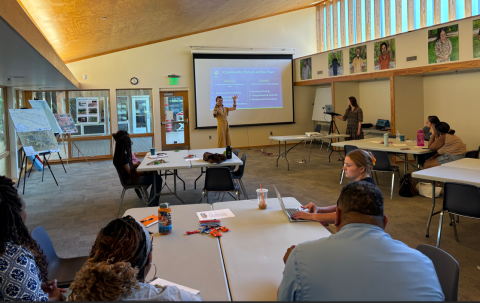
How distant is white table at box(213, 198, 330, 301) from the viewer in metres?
1.60

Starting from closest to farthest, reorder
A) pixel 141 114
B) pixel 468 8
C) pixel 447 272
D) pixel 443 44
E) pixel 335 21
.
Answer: pixel 447 272 → pixel 443 44 → pixel 468 8 → pixel 141 114 → pixel 335 21

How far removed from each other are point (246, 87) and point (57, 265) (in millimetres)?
9963

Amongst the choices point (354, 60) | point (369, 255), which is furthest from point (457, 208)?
point (354, 60)

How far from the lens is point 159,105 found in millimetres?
11117

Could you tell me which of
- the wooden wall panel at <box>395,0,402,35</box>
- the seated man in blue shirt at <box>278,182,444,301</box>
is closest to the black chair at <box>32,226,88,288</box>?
the seated man in blue shirt at <box>278,182,444,301</box>

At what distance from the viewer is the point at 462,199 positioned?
10.6 feet

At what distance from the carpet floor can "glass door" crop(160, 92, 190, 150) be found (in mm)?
2432

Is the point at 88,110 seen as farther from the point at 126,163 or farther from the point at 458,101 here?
the point at 458,101

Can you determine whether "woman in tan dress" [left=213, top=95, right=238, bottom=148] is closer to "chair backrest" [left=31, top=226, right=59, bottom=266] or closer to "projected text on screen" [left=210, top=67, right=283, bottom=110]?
"projected text on screen" [left=210, top=67, right=283, bottom=110]

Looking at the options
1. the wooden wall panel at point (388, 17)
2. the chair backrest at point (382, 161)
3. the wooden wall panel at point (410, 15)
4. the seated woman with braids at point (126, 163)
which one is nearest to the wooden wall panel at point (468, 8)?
the wooden wall panel at point (410, 15)

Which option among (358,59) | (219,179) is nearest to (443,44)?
(358,59)

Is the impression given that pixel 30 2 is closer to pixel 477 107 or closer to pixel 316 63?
pixel 477 107

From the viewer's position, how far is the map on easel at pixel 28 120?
6805mm

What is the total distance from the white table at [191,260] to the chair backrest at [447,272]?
40.1 inches
